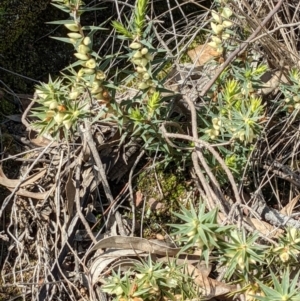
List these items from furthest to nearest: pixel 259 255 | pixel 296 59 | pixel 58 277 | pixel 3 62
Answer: pixel 3 62, pixel 296 59, pixel 58 277, pixel 259 255

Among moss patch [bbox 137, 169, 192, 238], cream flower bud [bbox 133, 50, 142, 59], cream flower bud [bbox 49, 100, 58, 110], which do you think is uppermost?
cream flower bud [bbox 133, 50, 142, 59]

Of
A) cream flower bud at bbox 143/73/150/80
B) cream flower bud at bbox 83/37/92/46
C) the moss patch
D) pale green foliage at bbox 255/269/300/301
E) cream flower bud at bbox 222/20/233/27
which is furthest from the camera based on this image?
the moss patch

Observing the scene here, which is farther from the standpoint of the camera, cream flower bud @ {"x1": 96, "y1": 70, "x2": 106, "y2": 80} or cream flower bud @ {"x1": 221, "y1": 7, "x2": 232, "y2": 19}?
cream flower bud @ {"x1": 221, "y1": 7, "x2": 232, "y2": 19}

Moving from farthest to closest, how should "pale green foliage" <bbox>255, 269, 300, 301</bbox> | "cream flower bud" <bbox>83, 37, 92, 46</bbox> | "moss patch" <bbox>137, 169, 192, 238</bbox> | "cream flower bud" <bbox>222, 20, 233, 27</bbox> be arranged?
"moss patch" <bbox>137, 169, 192, 238</bbox>, "cream flower bud" <bbox>222, 20, 233, 27</bbox>, "cream flower bud" <bbox>83, 37, 92, 46</bbox>, "pale green foliage" <bbox>255, 269, 300, 301</bbox>

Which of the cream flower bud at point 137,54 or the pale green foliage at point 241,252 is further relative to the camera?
the cream flower bud at point 137,54

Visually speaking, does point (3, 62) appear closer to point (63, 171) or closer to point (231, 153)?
point (63, 171)

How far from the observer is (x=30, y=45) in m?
2.49

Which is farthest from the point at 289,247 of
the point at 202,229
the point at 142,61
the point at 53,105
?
the point at 53,105

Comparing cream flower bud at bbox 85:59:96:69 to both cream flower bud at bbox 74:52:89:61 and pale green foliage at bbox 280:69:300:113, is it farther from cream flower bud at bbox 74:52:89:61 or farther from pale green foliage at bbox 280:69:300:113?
pale green foliage at bbox 280:69:300:113

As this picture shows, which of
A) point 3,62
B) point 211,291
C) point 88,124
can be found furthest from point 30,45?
point 211,291

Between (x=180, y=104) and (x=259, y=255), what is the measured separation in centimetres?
63

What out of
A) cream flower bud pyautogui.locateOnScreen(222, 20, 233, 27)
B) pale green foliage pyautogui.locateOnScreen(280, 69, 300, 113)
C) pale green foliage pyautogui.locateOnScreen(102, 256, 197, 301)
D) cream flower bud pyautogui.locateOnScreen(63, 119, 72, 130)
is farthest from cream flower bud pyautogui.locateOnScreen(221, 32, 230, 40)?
pale green foliage pyautogui.locateOnScreen(102, 256, 197, 301)

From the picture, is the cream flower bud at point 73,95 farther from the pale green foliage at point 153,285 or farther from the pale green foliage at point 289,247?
the pale green foliage at point 289,247

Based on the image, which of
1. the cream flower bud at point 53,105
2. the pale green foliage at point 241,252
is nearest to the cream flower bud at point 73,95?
the cream flower bud at point 53,105
